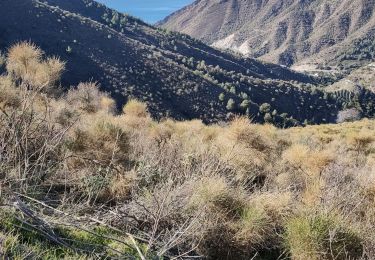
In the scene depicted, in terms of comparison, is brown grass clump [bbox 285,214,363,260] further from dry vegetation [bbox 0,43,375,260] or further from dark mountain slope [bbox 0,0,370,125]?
dark mountain slope [bbox 0,0,370,125]

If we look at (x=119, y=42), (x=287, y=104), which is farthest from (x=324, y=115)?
(x=119, y=42)

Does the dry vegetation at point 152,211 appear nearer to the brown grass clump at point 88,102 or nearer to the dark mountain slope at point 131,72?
the brown grass clump at point 88,102

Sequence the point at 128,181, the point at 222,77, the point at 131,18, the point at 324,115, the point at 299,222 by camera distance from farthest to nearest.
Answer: the point at 131,18 → the point at 324,115 → the point at 222,77 → the point at 128,181 → the point at 299,222

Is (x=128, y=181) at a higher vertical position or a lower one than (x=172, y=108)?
higher

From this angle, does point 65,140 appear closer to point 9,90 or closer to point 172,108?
point 9,90

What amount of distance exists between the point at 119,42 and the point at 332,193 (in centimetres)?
6468

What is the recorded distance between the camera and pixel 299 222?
561cm

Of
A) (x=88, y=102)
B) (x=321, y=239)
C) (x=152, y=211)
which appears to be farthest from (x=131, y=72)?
(x=321, y=239)

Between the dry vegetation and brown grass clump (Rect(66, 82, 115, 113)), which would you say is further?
brown grass clump (Rect(66, 82, 115, 113))

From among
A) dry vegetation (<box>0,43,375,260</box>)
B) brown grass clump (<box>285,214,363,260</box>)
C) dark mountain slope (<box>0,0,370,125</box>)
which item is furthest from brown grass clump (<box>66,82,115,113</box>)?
dark mountain slope (<box>0,0,370,125</box>)

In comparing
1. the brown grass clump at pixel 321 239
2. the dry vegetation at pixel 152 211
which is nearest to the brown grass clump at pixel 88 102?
the dry vegetation at pixel 152 211

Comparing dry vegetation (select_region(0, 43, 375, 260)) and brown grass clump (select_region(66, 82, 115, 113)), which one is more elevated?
dry vegetation (select_region(0, 43, 375, 260))

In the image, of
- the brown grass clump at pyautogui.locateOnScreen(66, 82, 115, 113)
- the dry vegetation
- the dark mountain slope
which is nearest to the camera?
the dry vegetation

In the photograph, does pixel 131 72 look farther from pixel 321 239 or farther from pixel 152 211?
pixel 321 239
